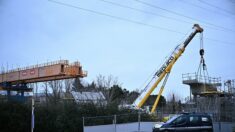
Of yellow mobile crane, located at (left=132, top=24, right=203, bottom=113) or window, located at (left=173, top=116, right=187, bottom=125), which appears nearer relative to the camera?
window, located at (left=173, top=116, right=187, bottom=125)

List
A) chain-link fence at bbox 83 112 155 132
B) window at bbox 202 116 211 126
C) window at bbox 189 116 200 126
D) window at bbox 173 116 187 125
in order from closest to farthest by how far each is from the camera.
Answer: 1. window at bbox 173 116 187 125
2. window at bbox 189 116 200 126
3. window at bbox 202 116 211 126
4. chain-link fence at bbox 83 112 155 132

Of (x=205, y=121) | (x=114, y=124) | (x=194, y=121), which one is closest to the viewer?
(x=194, y=121)

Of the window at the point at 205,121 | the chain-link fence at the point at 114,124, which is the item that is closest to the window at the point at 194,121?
the window at the point at 205,121

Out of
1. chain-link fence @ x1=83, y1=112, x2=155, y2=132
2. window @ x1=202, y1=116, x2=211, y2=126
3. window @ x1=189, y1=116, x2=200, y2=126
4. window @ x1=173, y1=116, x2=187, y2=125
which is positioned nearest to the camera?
window @ x1=173, y1=116, x2=187, y2=125

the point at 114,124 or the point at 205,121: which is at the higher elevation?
the point at 205,121

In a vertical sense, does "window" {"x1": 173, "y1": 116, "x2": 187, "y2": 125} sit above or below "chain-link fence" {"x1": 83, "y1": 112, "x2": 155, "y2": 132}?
above

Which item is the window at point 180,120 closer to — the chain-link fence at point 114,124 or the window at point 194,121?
the window at point 194,121

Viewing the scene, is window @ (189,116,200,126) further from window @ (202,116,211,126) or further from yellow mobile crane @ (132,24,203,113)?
yellow mobile crane @ (132,24,203,113)

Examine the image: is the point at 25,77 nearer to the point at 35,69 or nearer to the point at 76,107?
the point at 35,69

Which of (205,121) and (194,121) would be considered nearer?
(194,121)

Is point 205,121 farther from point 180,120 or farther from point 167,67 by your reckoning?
point 167,67

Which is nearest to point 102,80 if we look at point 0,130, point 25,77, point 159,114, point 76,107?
point 25,77

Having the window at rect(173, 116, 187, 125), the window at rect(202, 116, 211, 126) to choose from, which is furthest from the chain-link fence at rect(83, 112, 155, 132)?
the window at rect(202, 116, 211, 126)

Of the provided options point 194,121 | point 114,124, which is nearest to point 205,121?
point 194,121
